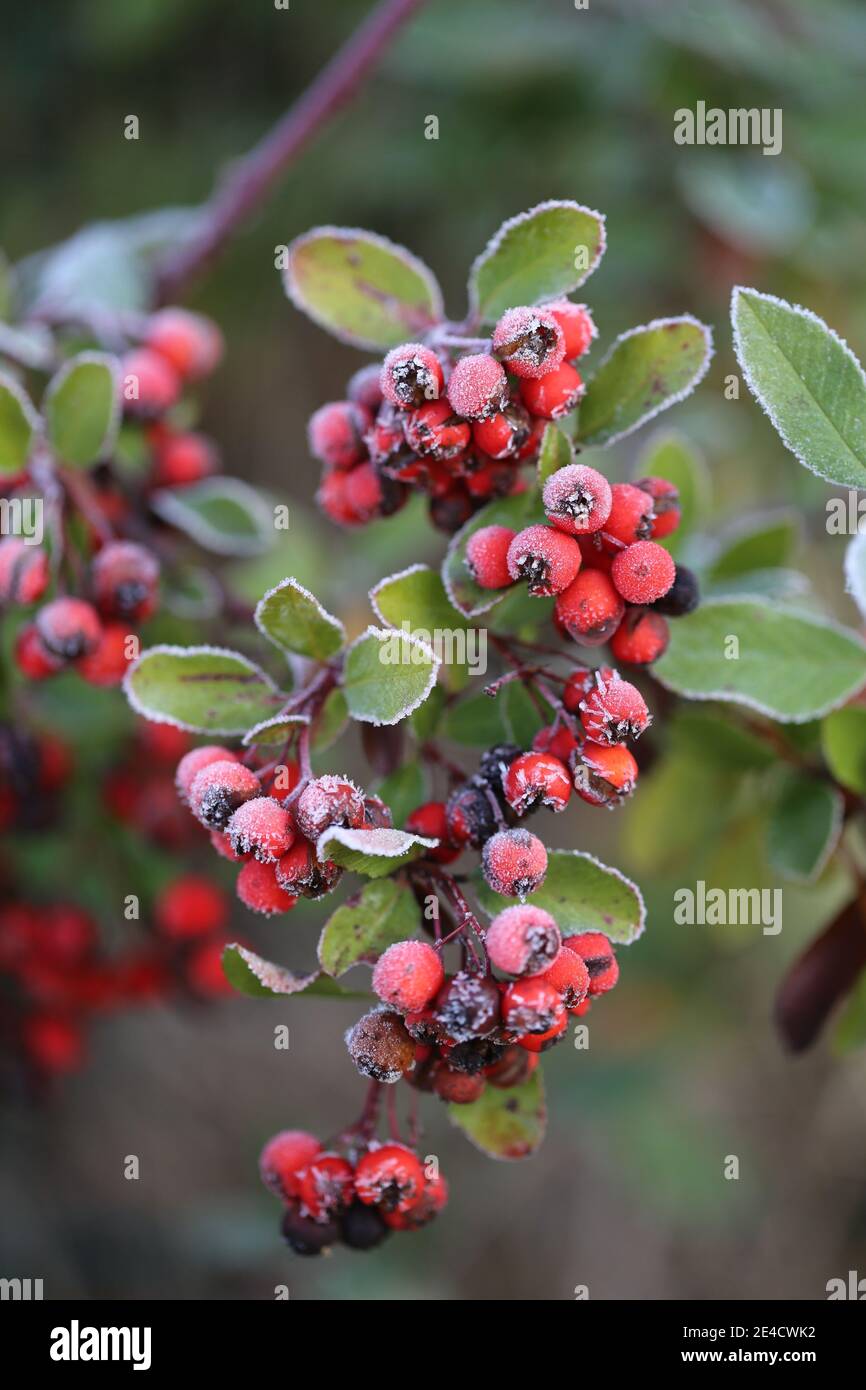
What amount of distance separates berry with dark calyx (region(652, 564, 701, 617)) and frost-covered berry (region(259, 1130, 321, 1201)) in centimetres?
69

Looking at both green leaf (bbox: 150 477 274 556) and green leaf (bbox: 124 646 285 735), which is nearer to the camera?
green leaf (bbox: 124 646 285 735)

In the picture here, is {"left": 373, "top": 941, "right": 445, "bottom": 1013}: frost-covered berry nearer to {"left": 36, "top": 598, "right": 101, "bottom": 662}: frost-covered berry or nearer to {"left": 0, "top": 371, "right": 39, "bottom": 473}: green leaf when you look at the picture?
{"left": 36, "top": 598, "right": 101, "bottom": 662}: frost-covered berry

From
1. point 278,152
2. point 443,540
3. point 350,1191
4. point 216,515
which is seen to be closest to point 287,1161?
point 350,1191

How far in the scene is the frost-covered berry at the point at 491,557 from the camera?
1.19 metres

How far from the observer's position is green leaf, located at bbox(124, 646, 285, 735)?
130cm

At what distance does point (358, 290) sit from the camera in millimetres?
1458

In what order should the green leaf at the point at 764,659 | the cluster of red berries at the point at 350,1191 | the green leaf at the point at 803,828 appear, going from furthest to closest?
the green leaf at the point at 803,828 → the green leaf at the point at 764,659 → the cluster of red berries at the point at 350,1191

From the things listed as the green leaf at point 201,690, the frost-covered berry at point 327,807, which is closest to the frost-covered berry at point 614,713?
the frost-covered berry at point 327,807

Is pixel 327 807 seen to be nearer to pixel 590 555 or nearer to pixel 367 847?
pixel 367 847

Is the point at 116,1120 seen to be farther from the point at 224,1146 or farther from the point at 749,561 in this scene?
→ the point at 749,561

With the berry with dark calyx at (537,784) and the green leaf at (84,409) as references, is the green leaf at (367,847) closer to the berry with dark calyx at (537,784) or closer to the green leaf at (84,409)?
the berry with dark calyx at (537,784)

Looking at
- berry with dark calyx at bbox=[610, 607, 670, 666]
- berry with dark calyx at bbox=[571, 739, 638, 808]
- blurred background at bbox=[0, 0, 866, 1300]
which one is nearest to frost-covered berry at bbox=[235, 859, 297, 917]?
berry with dark calyx at bbox=[571, 739, 638, 808]

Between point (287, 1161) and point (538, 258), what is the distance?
1.00 meters
